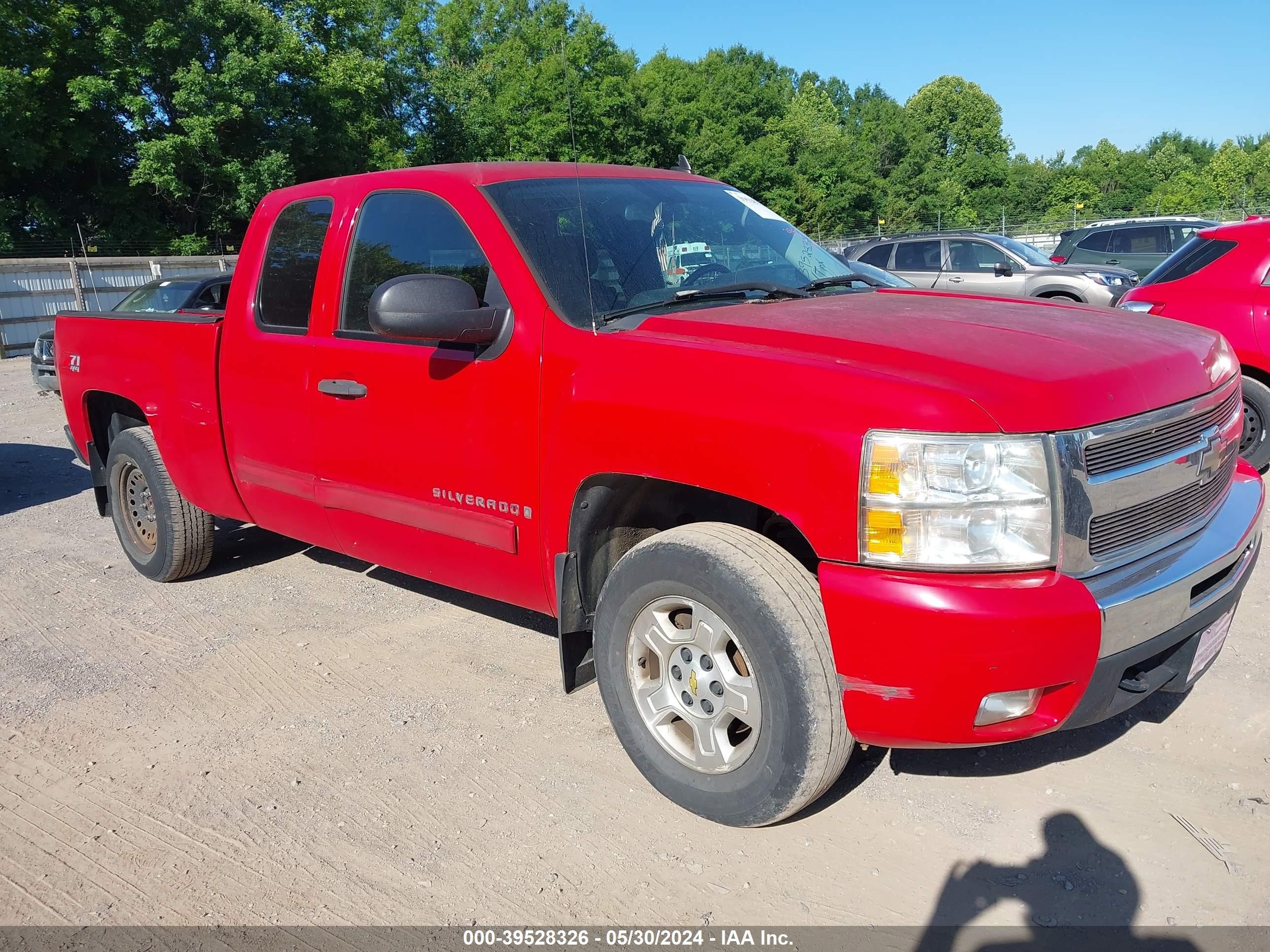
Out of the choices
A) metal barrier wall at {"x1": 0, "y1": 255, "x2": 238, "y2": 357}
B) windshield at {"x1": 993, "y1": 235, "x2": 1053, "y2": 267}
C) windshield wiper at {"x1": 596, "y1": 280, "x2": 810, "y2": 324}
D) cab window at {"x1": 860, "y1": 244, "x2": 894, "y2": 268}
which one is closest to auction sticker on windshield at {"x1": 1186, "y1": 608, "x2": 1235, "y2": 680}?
windshield wiper at {"x1": 596, "y1": 280, "x2": 810, "y2": 324}

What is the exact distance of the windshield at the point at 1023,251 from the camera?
14.8 m

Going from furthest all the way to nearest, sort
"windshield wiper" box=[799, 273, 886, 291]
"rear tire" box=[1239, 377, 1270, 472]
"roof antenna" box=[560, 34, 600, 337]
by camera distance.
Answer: "rear tire" box=[1239, 377, 1270, 472], "windshield wiper" box=[799, 273, 886, 291], "roof antenna" box=[560, 34, 600, 337]

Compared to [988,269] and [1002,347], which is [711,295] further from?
[988,269]

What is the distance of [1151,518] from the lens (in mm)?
2658

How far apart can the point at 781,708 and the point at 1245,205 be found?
173ft

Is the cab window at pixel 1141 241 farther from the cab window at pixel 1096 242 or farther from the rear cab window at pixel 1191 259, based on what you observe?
the rear cab window at pixel 1191 259

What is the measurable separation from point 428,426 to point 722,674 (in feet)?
4.65

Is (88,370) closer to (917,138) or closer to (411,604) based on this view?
(411,604)

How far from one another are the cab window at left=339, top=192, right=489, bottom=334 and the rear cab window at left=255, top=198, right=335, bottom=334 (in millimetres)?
242

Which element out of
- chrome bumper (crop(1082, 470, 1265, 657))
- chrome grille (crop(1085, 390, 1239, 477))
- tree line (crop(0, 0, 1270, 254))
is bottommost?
chrome bumper (crop(1082, 470, 1265, 657))

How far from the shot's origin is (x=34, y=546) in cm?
637

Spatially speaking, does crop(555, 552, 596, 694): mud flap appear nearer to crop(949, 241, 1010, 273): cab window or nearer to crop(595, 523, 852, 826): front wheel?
crop(595, 523, 852, 826): front wheel

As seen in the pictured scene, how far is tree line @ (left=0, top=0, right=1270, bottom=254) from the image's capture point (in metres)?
28.9

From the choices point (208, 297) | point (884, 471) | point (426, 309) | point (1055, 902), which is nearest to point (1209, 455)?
point (884, 471)
